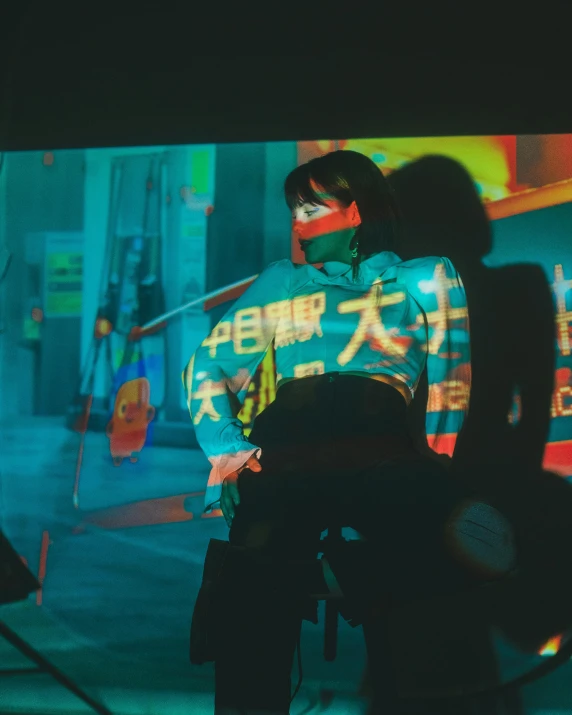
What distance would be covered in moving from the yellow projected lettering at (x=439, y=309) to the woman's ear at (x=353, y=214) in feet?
0.71

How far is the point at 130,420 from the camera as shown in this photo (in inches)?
73.9

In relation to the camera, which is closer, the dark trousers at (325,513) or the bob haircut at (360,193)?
the dark trousers at (325,513)

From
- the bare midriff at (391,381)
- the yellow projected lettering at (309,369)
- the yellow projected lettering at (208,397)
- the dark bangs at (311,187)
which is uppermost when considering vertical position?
the dark bangs at (311,187)

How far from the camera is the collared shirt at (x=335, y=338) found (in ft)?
5.68

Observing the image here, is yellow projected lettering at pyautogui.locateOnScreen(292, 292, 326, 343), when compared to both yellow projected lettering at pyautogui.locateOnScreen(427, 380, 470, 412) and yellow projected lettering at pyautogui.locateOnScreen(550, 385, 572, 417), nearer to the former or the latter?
yellow projected lettering at pyautogui.locateOnScreen(427, 380, 470, 412)

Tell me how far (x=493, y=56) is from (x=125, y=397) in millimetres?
1285

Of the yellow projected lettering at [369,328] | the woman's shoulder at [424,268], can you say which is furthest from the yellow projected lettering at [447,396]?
the woman's shoulder at [424,268]

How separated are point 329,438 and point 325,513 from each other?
0.58 feet

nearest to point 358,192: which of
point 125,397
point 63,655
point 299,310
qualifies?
point 299,310

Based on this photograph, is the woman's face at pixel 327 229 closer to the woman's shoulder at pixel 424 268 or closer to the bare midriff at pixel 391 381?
the woman's shoulder at pixel 424 268

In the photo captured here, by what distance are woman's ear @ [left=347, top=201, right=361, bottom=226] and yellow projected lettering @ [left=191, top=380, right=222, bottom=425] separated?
1.71ft

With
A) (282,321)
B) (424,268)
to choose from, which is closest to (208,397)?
(282,321)

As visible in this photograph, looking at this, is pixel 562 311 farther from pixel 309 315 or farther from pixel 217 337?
pixel 217 337

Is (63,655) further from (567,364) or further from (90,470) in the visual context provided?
(567,364)
